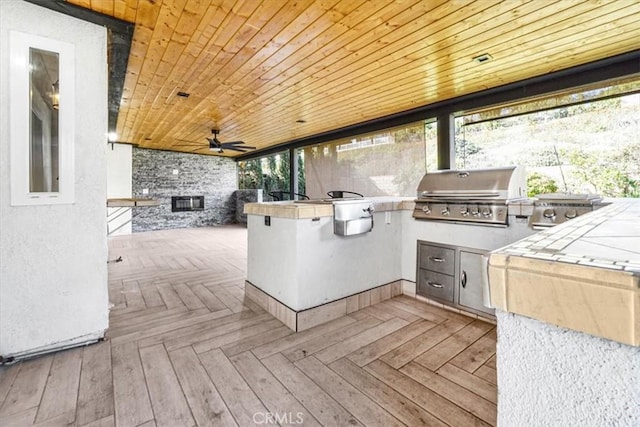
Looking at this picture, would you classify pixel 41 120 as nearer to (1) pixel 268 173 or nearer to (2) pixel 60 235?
(2) pixel 60 235

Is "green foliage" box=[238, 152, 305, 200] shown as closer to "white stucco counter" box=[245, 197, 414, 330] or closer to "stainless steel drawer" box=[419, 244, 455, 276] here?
"white stucco counter" box=[245, 197, 414, 330]

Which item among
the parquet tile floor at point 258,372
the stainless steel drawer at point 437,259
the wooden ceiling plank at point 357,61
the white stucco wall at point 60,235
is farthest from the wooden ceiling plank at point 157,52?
the stainless steel drawer at point 437,259

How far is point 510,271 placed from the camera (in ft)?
1.34

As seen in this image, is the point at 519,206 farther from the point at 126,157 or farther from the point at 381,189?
the point at 126,157

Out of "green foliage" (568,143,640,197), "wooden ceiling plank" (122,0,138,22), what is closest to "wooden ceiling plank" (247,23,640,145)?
"green foliage" (568,143,640,197)

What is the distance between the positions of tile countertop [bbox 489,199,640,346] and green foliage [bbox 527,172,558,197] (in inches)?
132

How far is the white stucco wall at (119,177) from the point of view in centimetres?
751

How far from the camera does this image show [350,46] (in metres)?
2.53

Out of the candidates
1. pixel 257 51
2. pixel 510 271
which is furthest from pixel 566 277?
pixel 257 51

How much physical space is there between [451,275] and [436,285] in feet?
0.58

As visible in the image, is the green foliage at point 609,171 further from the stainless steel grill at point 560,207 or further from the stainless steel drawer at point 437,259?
the stainless steel drawer at point 437,259

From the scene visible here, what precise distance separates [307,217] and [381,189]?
2768 mm

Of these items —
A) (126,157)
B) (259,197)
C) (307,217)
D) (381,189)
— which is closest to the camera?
(307,217)

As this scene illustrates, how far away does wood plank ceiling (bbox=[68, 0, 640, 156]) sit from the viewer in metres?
2.02
